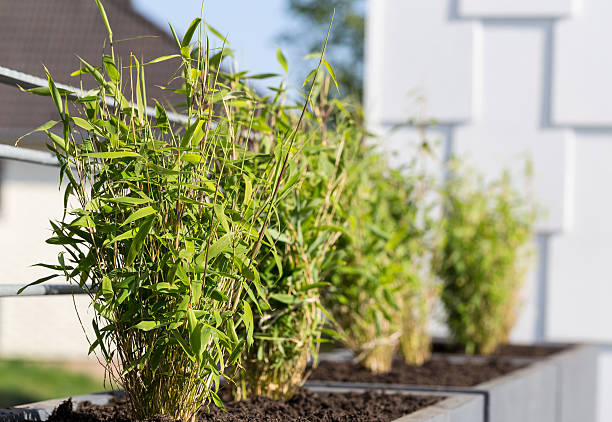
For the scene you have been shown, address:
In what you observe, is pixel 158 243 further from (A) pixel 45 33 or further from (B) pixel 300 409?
(A) pixel 45 33

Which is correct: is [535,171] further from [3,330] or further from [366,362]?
[3,330]

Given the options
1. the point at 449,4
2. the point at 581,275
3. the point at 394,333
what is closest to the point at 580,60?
the point at 449,4

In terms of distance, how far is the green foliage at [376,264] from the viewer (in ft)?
9.46

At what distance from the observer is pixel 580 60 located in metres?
5.58

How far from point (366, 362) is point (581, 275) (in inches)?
110

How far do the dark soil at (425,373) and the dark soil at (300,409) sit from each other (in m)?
0.57

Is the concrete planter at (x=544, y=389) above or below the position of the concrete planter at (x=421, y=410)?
below

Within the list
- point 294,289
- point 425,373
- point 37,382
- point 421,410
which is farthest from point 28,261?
point 421,410

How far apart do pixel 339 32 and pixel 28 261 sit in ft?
36.9

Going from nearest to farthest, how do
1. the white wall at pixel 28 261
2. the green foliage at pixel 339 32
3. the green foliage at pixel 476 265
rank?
the green foliage at pixel 476 265 → the white wall at pixel 28 261 → the green foliage at pixel 339 32

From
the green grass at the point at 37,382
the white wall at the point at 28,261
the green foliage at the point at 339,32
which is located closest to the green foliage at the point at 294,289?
the green grass at the point at 37,382

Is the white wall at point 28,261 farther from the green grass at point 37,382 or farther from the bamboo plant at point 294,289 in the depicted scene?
the bamboo plant at point 294,289

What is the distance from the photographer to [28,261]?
32.8ft

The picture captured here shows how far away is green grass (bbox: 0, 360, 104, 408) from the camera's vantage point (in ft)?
30.9
